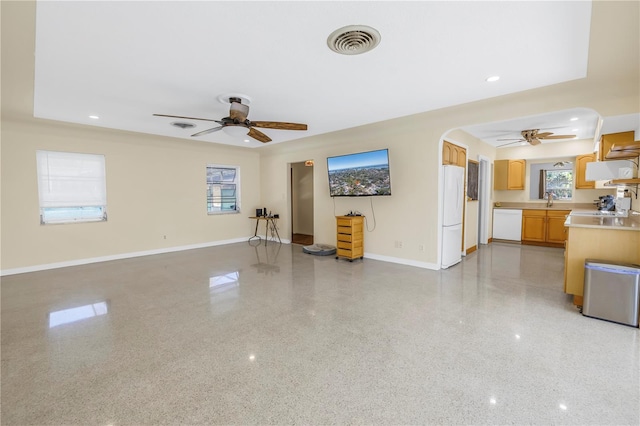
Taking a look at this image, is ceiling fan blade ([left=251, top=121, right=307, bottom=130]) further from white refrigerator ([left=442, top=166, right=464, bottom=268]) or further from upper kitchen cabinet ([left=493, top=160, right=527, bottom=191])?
upper kitchen cabinet ([left=493, top=160, right=527, bottom=191])

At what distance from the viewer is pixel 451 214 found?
16.1 feet

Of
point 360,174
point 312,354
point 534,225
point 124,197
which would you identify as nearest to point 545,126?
point 534,225

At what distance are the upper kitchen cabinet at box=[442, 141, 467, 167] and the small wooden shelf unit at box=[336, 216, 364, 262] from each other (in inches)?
73.4

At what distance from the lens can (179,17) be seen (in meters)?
1.98

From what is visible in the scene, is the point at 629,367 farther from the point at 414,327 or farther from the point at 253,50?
the point at 253,50

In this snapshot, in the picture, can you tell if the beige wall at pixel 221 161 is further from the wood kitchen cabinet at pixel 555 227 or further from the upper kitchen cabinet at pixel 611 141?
the wood kitchen cabinet at pixel 555 227

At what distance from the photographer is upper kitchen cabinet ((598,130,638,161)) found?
12.2 feet

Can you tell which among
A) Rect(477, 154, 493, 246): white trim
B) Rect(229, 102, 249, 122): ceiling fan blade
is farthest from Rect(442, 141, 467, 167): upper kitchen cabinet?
Rect(229, 102, 249, 122): ceiling fan blade

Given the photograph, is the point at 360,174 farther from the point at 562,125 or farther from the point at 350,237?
the point at 562,125

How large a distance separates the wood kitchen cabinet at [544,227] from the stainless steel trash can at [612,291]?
4242 millimetres

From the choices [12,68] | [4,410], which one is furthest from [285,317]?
[12,68]

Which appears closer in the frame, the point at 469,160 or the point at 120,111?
the point at 120,111

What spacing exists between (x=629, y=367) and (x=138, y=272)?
234 inches

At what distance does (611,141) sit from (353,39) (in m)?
4.07
